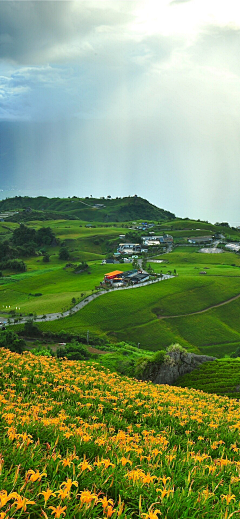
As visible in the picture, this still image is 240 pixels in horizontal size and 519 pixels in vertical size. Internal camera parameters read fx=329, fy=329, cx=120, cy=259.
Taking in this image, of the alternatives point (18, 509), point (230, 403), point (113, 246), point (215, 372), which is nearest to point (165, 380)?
point (215, 372)

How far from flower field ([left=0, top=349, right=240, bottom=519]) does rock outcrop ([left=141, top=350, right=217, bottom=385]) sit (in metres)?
23.5

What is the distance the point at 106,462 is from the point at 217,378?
3371cm

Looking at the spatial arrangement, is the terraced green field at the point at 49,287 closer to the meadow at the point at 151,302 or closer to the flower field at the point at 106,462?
the meadow at the point at 151,302

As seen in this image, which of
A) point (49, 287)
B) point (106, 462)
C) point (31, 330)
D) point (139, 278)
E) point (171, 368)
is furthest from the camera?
point (139, 278)

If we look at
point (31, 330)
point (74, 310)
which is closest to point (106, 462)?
point (31, 330)

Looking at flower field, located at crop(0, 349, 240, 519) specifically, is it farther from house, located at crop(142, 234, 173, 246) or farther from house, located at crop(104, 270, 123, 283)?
house, located at crop(142, 234, 173, 246)

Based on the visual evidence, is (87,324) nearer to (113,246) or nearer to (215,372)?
(215,372)

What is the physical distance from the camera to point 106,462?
17.5ft

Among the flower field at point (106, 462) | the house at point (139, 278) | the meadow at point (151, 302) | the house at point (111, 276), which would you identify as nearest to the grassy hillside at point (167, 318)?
the meadow at point (151, 302)

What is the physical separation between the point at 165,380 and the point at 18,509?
35789mm

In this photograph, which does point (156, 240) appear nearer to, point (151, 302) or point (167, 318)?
point (151, 302)

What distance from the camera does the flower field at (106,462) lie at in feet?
14.3

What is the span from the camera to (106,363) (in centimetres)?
4200

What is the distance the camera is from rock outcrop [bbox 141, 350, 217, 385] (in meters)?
37.0
